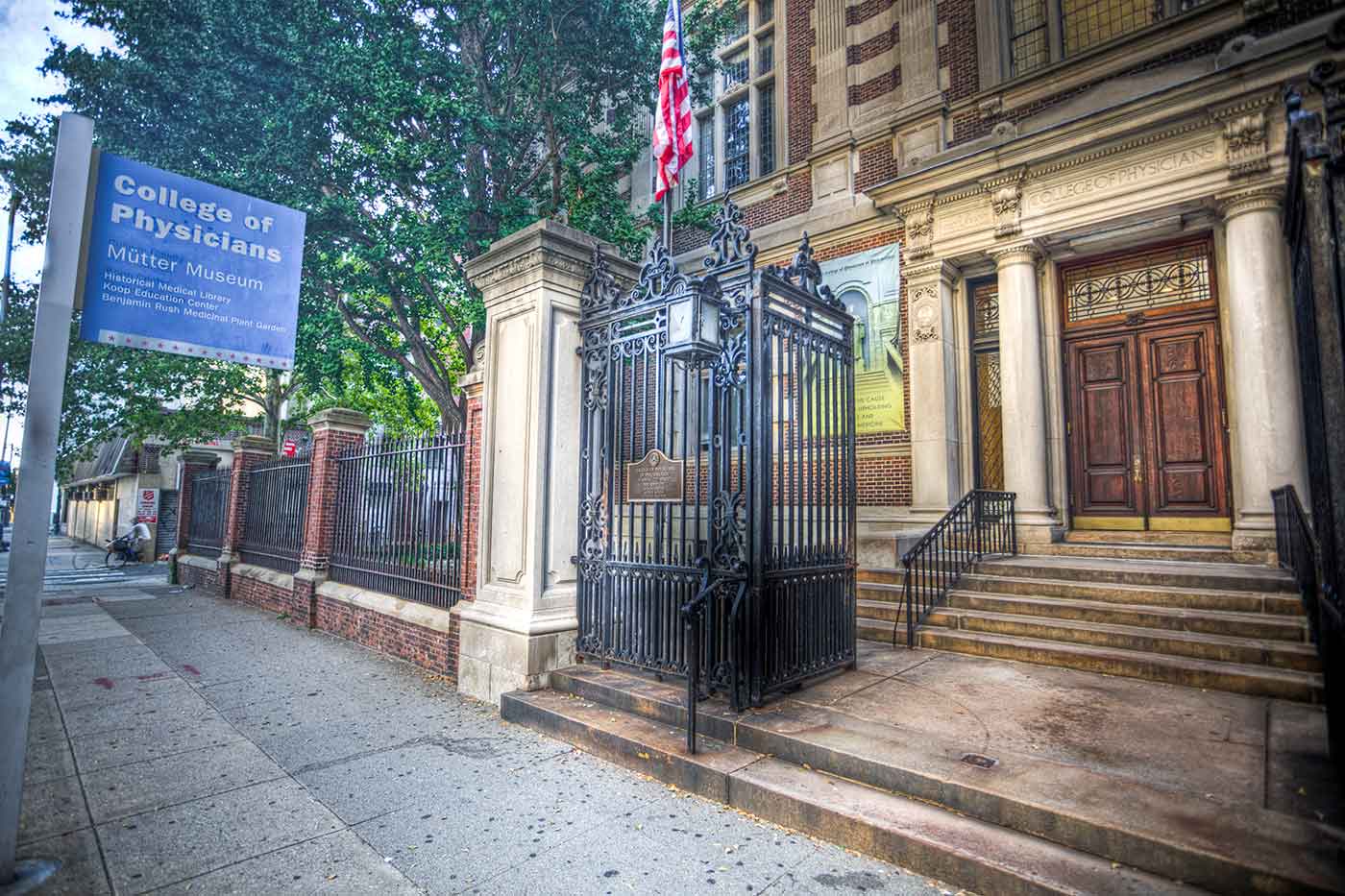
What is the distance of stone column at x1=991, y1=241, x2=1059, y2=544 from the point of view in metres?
9.17

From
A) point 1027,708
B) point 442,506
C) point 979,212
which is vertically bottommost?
point 1027,708

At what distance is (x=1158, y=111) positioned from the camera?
27.5 ft

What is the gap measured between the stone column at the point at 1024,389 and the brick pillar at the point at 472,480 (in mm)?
7160

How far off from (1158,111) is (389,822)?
1104 cm

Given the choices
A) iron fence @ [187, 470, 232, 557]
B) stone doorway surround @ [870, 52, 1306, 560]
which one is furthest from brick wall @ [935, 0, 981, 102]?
iron fence @ [187, 470, 232, 557]

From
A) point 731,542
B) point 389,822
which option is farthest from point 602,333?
point 389,822

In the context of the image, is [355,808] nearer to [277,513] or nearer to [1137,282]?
[277,513]

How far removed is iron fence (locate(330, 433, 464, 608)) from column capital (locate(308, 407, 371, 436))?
544mm

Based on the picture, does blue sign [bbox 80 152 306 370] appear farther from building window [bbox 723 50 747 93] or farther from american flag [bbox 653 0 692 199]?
building window [bbox 723 50 747 93]

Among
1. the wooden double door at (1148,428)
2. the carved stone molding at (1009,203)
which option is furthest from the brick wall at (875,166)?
the wooden double door at (1148,428)

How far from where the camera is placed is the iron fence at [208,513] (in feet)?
47.7

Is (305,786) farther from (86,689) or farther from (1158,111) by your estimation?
(1158,111)

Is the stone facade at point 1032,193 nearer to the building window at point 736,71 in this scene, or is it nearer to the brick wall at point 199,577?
the building window at point 736,71

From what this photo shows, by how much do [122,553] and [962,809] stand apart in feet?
91.0
